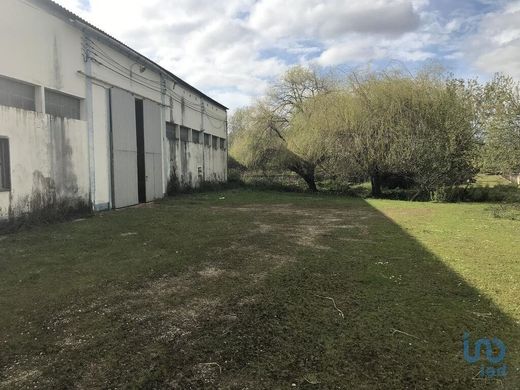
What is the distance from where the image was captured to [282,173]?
25141mm

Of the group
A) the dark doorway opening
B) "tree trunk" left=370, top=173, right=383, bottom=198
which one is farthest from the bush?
"tree trunk" left=370, top=173, right=383, bottom=198

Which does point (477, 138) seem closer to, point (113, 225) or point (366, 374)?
point (113, 225)

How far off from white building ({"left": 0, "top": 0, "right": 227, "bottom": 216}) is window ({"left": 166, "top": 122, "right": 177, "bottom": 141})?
15 cm

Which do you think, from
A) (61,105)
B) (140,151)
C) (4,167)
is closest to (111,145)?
(61,105)

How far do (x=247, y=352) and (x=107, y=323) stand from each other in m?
1.48

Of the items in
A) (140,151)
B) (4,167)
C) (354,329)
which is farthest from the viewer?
(140,151)

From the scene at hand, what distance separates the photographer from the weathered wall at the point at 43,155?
30.2 feet

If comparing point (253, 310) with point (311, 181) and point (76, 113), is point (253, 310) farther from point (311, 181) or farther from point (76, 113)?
point (311, 181)

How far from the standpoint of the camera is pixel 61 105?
433 inches

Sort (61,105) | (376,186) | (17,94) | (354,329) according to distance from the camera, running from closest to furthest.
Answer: (354,329)
(17,94)
(61,105)
(376,186)

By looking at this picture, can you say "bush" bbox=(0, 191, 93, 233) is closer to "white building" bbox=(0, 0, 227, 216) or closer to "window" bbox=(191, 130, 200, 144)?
"white building" bbox=(0, 0, 227, 216)

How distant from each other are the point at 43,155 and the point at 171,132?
31.6ft

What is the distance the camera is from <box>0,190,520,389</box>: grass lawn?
2.94m

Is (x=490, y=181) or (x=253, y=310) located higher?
(x=490, y=181)
